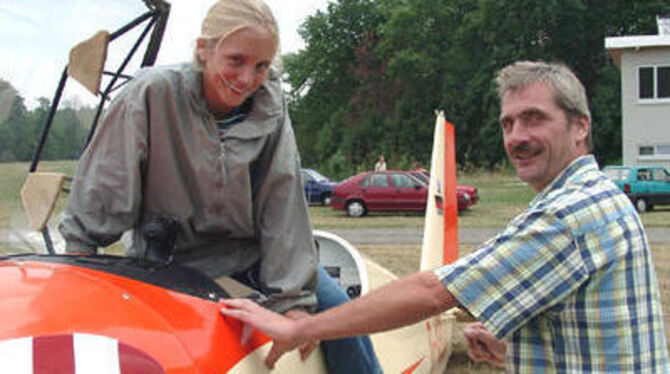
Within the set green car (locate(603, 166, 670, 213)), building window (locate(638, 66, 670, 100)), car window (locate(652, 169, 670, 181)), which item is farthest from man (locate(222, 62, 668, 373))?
building window (locate(638, 66, 670, 100))

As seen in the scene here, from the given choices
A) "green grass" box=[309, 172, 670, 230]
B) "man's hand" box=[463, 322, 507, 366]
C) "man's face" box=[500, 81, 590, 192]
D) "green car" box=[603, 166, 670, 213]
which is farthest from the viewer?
"green car" box=[603, 166, 670, 213]

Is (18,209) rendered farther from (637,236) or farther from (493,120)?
(493,120)

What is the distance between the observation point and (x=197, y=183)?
6.72 ft

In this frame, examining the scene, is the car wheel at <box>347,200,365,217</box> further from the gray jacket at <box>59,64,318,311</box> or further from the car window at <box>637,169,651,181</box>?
the gray jacket at <box>59,64,318,311</box>

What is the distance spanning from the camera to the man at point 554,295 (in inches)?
68.2

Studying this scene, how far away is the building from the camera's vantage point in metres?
26.8

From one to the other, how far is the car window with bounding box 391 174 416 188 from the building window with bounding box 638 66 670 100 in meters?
12.2

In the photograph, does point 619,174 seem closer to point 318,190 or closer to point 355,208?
point 355,208

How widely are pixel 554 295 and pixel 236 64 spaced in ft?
3.35

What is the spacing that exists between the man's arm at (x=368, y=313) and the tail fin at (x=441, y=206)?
261 centimetres

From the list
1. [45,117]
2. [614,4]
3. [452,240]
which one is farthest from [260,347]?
[614,4]

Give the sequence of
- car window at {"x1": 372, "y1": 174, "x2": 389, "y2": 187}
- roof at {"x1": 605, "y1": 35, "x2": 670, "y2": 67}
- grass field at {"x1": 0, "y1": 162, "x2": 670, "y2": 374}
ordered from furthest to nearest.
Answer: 1. roof at {"x1": 605, "y1": 35, "x2": 670, "y2": 67}
2. car window at {"x1": 372, "y1": 174, "x2": 389, "y2": 187}
3. grass field at {"x1": 0, "y1": 162, "x2": 670, "y2": 374}

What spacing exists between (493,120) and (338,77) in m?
17.5

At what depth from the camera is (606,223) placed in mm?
1753
